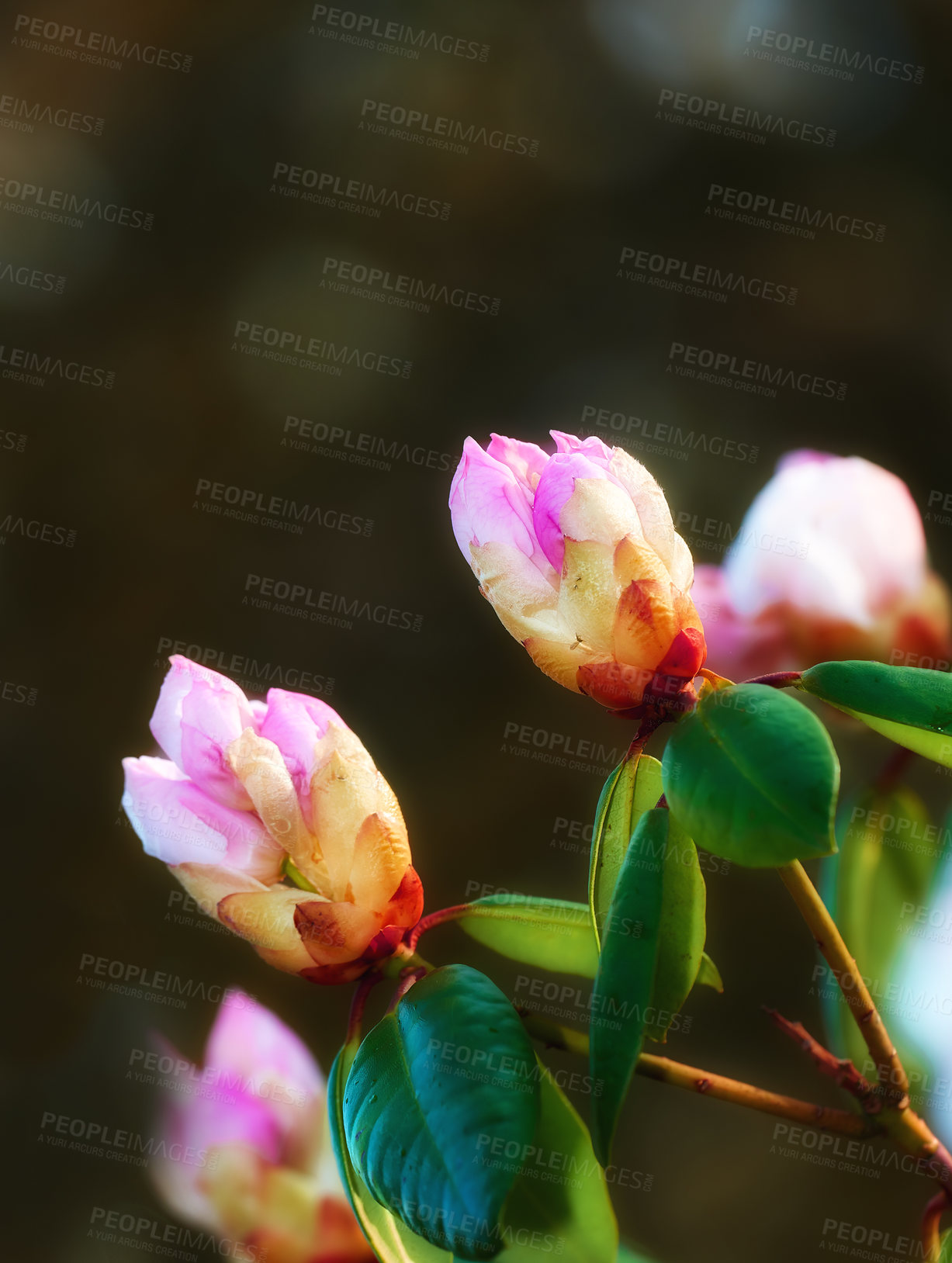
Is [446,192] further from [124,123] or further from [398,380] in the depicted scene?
[124,123]

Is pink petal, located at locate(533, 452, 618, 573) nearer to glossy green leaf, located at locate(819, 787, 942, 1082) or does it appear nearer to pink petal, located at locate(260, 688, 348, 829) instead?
pink petal, located at locate(260, 688, 348, 829)

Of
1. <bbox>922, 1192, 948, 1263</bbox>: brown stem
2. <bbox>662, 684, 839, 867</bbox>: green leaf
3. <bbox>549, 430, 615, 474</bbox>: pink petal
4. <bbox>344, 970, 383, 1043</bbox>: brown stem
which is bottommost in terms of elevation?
<bbox>922, 1192, 948, 1263</bbox>: brown stem

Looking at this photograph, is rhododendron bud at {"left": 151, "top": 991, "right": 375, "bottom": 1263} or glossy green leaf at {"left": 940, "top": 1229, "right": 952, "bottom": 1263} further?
rhododendron bud at {"left": 151, "top": 991, "right": 375, "bottom": 1263}

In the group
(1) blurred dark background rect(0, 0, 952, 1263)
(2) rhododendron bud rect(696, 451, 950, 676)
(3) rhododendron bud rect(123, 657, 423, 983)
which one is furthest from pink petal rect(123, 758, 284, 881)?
(1) blurred dark background rect(0, 0, 952, 1263)

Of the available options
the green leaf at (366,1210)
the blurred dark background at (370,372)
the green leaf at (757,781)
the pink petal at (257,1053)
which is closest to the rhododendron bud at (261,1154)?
the pink petal at (257,1053)

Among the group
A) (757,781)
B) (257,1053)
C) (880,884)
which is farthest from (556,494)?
(257,1053)

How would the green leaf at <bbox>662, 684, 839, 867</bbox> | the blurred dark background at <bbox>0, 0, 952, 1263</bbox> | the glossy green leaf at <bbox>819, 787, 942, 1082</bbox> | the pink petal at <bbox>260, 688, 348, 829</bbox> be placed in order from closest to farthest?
the green leaf at <bbox>662, 684, 839, 867</bbox> → the pink petal at <bbox>260, 688, 348, 829</bbox> → the glossy green leaf at <bbox>819, 787, 942, 1082</bbox> → the blurred dark background at <bbox>0, 0, 952, 1263</bbox>

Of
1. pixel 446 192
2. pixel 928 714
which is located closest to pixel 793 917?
pixel 928 714
